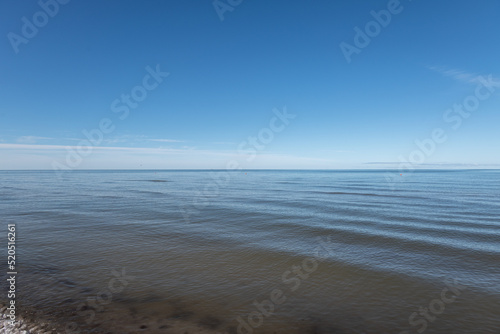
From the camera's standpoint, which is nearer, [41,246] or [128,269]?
[128,269]

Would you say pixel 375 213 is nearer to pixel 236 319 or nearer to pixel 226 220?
pixel 226 220

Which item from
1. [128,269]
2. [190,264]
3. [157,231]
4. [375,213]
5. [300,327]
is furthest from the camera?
[375,213]

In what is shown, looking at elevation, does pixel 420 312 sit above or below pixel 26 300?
below

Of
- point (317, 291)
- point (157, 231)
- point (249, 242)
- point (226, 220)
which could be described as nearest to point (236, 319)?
point (317, 291)

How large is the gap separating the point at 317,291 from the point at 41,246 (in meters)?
12.3

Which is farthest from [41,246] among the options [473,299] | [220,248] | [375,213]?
[375,213]

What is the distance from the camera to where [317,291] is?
819 centimetres

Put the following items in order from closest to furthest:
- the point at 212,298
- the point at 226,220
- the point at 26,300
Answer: the point at 26,300 < the point at 212,298 < the point at 226,220

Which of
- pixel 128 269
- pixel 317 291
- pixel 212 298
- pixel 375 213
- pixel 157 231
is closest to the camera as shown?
pixel 212 298

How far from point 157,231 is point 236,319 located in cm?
1024

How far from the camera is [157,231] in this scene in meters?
15.4

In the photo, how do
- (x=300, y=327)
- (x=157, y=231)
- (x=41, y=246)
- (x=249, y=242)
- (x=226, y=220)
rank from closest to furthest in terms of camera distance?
(x=300, y=327)
(x=41, y=246)
(x=249, y=242)
(x=157, y=231)
(x=226, y=220)

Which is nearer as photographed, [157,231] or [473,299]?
[473,299]

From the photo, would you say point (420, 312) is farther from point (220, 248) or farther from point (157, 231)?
point (157, 231)
